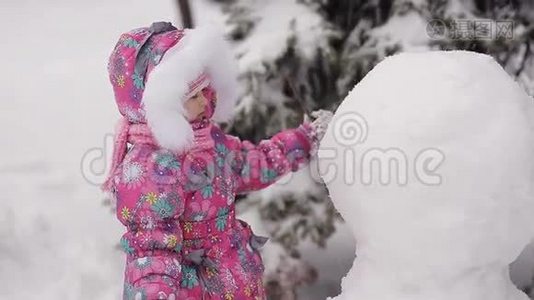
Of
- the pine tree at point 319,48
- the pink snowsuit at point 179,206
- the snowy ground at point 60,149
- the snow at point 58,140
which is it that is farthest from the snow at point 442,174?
the snow at point 58,140

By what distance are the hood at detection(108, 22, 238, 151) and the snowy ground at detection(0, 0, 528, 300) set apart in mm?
1496

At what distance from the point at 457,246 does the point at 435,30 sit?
1418 mm

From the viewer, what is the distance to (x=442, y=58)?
83.3 inches

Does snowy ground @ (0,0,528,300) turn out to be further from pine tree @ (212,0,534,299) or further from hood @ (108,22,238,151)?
hood @ (108,22,238,151)

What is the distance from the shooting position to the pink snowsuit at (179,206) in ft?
7.24

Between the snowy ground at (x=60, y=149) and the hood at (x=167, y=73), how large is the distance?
1496 millimetres

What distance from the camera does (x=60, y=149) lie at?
187 inches

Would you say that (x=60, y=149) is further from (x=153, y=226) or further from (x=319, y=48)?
(x=153, y=226)

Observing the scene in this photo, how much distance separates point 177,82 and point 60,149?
9.27 ft

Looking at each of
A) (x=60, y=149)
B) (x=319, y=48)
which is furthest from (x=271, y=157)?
(x=60, y=149)

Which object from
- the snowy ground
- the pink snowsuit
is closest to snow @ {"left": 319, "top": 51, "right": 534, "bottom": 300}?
the pink snowsuit

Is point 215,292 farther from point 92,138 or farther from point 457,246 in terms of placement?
point 92,138

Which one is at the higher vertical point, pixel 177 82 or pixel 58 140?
pixel 177 82

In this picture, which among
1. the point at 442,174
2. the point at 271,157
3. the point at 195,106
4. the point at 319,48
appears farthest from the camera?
the point at 319,48
